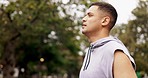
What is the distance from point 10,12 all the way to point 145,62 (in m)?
22.2

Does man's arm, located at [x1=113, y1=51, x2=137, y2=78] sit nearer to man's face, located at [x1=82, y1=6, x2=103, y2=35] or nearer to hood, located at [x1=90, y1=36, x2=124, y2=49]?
hood, located at [x1=90, y1=36, x2=124, y2=49]

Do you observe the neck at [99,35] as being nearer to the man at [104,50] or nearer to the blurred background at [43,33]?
the man at [104,50]

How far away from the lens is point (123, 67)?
2.07 m

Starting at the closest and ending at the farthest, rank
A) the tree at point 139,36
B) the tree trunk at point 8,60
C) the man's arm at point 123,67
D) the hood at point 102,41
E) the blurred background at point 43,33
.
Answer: the man's arm at point 123,67, the hood at point 102,41, the blurred background at point 43,33, the tree trunk at point 8,60, the tree at point 139,36

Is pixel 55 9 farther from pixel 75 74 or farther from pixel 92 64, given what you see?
pixel 75 74

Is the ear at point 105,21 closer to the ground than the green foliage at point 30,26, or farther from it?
farther from it

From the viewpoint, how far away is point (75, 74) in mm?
63750

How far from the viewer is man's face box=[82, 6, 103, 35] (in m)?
2.33

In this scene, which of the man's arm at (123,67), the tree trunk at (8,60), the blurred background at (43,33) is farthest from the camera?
the tree trunk at (8,60)

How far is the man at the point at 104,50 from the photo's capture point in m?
2.09

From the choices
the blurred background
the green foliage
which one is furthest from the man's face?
the green foliage

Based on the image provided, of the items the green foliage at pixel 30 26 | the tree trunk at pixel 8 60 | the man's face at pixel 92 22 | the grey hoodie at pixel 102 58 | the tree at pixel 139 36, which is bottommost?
the tree at pixel 139 36

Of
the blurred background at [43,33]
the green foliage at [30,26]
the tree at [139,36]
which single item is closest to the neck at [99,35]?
the blurred background at [43,33]

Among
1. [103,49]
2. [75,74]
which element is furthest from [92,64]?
[75,74]
